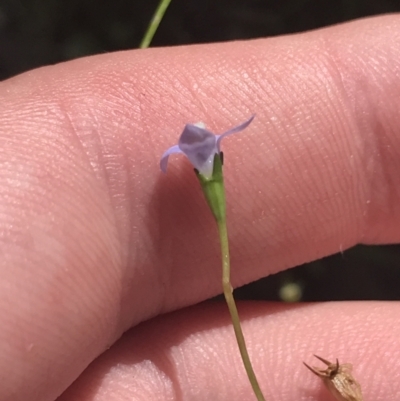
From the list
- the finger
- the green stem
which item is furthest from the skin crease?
the green stem

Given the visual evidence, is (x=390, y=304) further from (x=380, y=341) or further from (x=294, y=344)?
(x=294, y=344)

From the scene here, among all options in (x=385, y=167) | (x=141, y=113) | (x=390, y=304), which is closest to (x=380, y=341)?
(x=390, y=304)

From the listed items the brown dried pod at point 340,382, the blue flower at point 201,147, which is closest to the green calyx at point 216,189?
the blue flower at point 201,147

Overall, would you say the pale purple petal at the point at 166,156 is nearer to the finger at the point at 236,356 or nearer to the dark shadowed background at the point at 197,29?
the finger at the point at 236,356

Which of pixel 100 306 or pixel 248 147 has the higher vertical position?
pixel 248 147

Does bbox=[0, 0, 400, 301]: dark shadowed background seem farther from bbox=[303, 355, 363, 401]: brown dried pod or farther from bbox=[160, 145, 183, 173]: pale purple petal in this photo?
bbox=[160, 145, 183, 173]: pale purple petal
